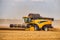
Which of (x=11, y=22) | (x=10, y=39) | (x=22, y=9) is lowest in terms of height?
(x=10, y=39)

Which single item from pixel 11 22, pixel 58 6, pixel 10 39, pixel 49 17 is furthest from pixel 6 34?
pixel 58 6

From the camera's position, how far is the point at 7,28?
3.79ft

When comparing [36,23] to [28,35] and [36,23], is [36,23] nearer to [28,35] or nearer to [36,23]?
[36,23]

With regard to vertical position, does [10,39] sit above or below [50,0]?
below

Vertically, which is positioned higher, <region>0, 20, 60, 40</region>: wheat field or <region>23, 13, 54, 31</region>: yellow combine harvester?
<region>23, 13, 54, 31</region>: yellow combine harvester

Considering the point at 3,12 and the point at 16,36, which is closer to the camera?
the point at 16,36

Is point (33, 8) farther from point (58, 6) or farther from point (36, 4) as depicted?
point (58, 6)

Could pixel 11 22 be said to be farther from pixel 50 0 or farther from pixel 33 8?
pixel 50 0

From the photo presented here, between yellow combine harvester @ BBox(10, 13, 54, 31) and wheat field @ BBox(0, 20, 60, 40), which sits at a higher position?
yellow combine harvester @ BBox(10, 13, 54, 31)

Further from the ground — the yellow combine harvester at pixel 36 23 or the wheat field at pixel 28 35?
the yellow combine harvester at pixel 36 23

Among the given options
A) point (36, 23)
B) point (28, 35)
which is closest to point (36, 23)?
point (36, 23)

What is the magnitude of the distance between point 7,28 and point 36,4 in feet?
1.11

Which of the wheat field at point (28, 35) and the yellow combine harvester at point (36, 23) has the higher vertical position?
the yellow combine harvester at point (36, 23)

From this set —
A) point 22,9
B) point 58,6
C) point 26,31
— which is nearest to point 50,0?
point 58,6
